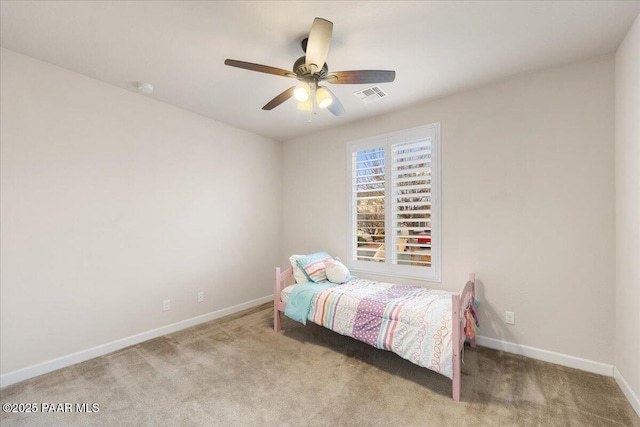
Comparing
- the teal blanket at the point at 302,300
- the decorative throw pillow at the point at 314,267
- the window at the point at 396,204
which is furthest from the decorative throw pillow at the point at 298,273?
the window at the point at 396,204

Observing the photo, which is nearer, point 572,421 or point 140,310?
point 572,421

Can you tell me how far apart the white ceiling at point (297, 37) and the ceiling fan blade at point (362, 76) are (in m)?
0.34

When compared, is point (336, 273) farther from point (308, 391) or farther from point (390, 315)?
point (308, 391)

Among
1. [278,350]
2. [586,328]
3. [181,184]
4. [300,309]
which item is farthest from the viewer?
[181,184]

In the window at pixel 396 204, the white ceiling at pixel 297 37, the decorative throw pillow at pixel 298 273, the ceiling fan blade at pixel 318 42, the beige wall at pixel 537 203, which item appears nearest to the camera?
A: the ceiling fan blade at pixel 318 42

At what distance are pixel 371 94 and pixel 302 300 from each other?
2.30 metres

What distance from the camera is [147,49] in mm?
2217

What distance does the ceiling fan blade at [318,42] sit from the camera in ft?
5.20

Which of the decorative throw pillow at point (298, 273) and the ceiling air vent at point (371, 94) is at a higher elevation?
the ceiling air vent at point (371, 94)

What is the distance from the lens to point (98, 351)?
2660mm

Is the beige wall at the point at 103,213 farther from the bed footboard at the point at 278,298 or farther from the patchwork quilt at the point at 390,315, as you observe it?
the patchwork quilt at the point at 390,315

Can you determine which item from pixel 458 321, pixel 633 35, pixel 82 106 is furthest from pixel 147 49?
pixel 633 35

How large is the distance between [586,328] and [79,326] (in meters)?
4.42

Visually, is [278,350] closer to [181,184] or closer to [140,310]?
[140,310]
